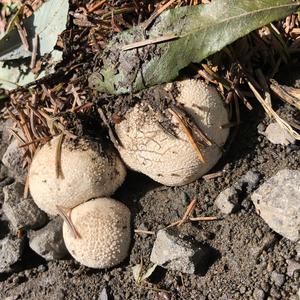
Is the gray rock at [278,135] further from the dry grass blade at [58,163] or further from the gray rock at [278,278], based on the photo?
the dry grass blade at [58,163]

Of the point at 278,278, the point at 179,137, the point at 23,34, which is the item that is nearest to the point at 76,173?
the point at 179,137

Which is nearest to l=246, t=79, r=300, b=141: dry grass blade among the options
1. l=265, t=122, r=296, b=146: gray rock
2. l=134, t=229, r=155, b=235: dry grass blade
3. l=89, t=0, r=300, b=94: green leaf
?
l=265, t=122, r=296, b=146: gray rock

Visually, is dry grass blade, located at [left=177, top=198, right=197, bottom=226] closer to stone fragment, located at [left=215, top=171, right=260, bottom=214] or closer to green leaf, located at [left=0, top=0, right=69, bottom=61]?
stone fragment, located at [left=215, top=171, right=260, bottom=214]

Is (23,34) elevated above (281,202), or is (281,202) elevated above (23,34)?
(23,34)

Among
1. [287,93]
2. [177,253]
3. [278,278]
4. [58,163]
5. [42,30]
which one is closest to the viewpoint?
[278,278]

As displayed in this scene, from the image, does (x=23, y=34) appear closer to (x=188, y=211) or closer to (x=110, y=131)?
(x=110, y=131)

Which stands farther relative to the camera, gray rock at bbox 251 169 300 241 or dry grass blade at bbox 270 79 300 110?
dry grass blade at bbox 270 79 300 110

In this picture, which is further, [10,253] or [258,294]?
[10,253]
